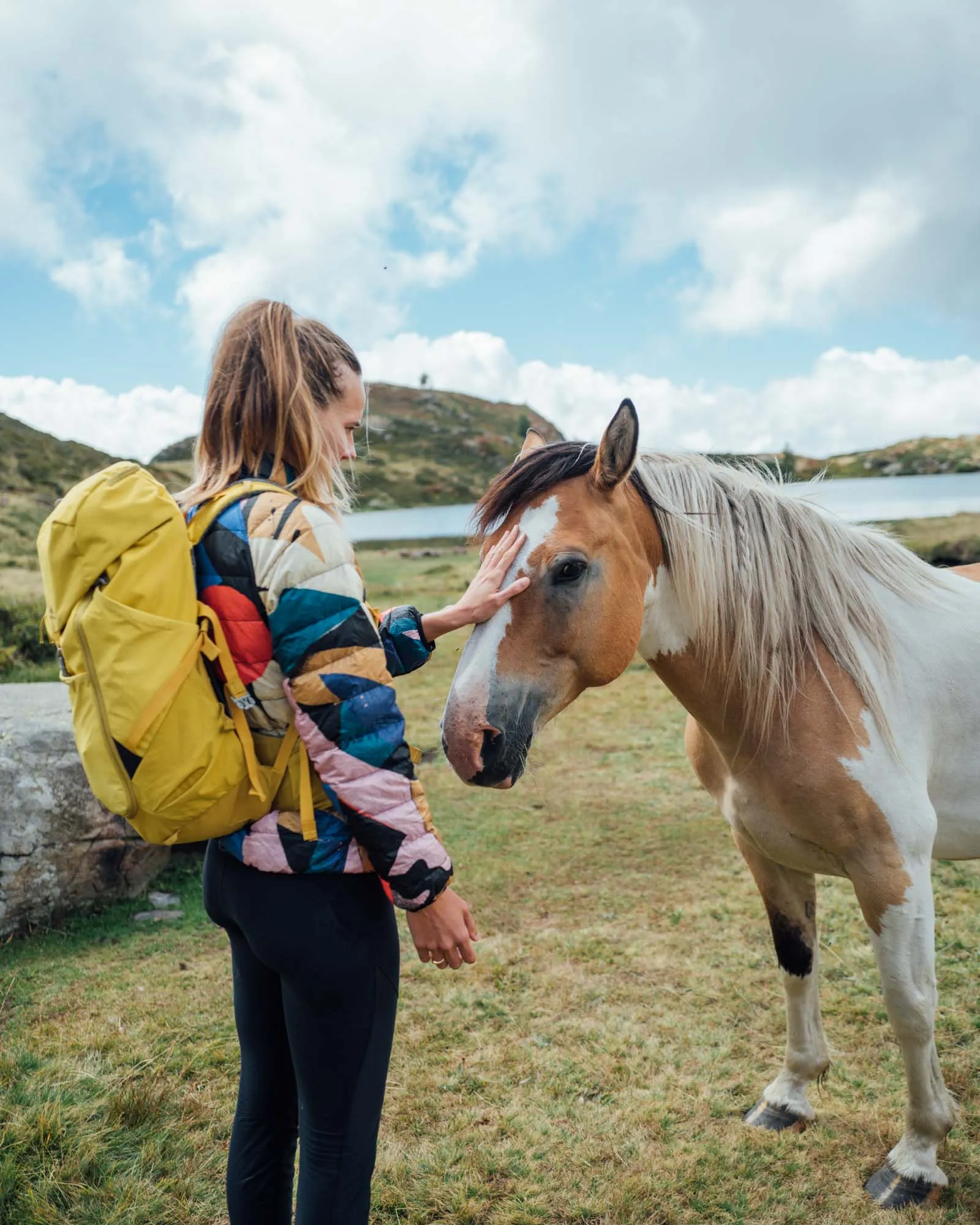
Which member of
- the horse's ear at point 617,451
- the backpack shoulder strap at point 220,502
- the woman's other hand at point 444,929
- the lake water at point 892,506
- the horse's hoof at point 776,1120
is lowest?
the horse's hoof at point 776,1120

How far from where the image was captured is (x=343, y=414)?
1.55 meters

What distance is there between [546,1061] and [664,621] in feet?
6.36

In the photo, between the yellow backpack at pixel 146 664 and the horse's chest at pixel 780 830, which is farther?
the horse's chest at pixel 780 830

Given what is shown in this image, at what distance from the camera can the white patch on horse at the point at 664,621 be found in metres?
2.14

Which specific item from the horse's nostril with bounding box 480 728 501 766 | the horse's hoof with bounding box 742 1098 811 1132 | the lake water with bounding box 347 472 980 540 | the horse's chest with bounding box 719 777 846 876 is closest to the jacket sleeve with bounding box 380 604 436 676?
the horse's nostril with bounding box 480 728 501 766

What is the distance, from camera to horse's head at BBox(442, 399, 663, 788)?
1.77 metres

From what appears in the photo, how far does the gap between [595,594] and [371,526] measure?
4801 cm

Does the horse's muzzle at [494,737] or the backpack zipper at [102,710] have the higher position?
the backpack zipper at [102,710]

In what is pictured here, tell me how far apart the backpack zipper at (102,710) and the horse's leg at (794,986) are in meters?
2.03

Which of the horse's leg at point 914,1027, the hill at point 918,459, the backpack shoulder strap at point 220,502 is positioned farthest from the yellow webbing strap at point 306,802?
the hill at point 918,459

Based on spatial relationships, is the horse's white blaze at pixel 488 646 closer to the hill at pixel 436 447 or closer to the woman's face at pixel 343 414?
the woman's face at pixel 343 414

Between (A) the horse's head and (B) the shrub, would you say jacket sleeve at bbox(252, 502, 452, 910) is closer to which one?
(A) the horse's head

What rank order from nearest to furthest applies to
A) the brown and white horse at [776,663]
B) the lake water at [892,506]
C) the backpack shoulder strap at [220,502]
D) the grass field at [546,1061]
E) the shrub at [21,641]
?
1. the backpack shoulder strap at [220,502]
2. the brown and white horse at [776,663]
3. the grass field at [546,1061]
4. the shrub at [21,641]
5. the lake water at [892,506]

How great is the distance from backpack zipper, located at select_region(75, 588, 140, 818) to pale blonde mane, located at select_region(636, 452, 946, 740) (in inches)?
56.4
